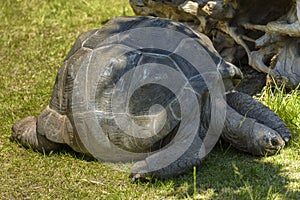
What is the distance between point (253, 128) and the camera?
4098 mm

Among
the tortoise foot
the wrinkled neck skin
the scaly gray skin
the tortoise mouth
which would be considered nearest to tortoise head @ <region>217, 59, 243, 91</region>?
the scaly gray skin

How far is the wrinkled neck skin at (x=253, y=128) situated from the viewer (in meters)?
4.07

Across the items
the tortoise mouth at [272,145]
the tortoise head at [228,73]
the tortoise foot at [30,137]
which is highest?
the tortoise head at [228,73]

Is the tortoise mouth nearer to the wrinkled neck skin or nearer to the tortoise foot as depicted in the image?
the wrinkled neck skin

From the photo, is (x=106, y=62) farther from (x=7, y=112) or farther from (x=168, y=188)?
(x=7, y=112)

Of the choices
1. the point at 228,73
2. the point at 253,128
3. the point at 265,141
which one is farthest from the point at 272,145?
the point at 228,73

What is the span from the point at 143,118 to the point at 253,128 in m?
0.75

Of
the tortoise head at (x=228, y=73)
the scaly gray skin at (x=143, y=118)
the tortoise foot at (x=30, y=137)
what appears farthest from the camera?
the tortoise foot at (x=30, y=137)

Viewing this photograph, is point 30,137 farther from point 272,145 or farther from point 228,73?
point 272,145

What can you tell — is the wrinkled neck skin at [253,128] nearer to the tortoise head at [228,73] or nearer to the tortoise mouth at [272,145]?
the tortoise mouth at [272,145]

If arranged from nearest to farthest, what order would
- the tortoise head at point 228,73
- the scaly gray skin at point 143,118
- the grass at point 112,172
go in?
the grass at point 112,172, the scaly gray skin at point 143,118, the tortoise head at point 228,73

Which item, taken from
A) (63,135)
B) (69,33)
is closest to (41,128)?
(63,135)

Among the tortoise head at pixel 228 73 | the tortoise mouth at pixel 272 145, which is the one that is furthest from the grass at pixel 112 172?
the tortoise head at pixel 228 73

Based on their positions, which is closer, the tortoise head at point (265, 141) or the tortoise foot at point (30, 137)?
the tortoise head at point (265, 141)
